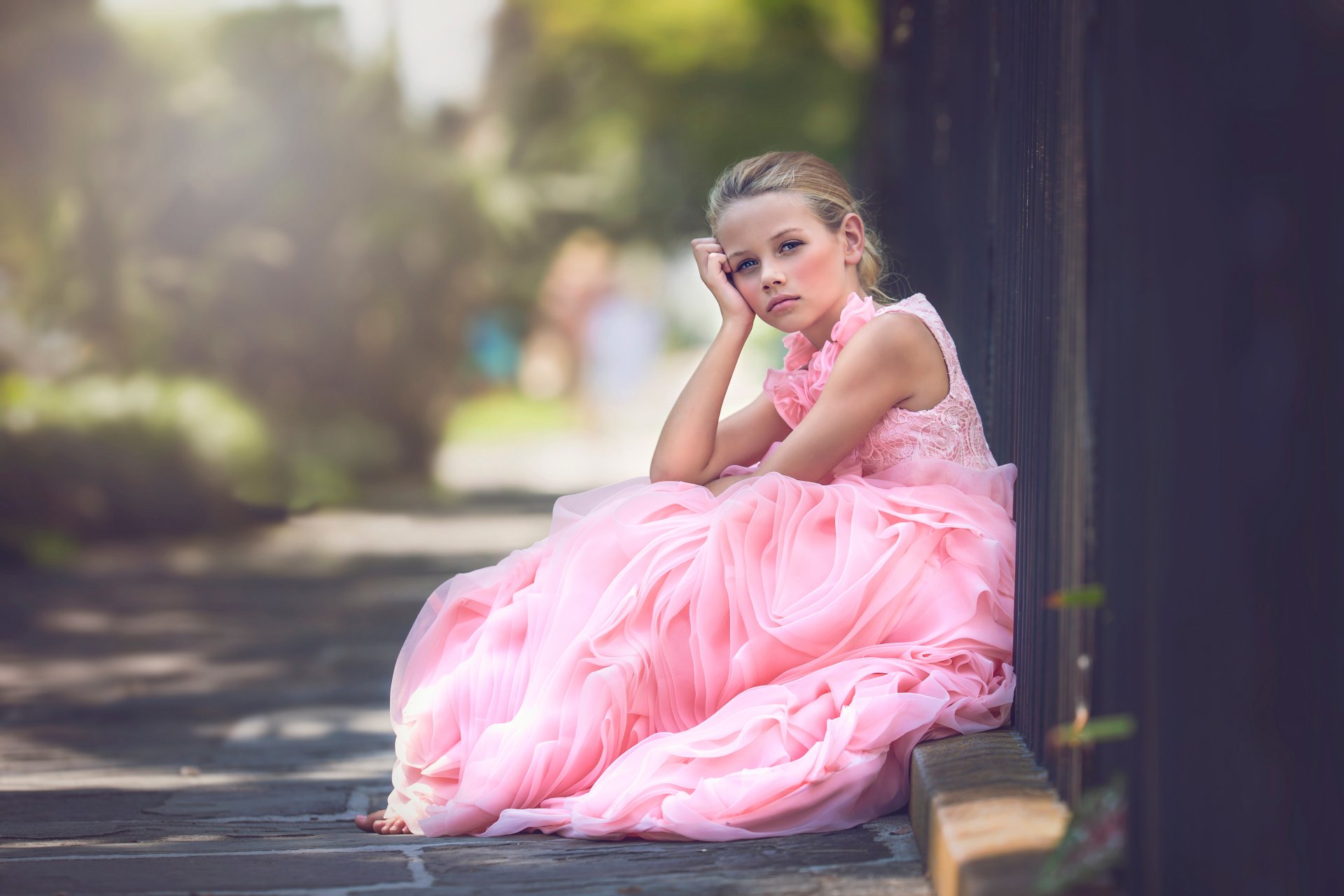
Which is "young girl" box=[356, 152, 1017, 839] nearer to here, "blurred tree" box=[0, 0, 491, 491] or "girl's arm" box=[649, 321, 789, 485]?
"girl's arm" box=[649, 321, 789, 485]

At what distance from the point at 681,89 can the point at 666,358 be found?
16.0 m

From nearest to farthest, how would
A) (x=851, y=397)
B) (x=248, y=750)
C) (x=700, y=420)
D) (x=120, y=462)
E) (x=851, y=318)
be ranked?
(x=851, y=397)
(x=851, y=318)
(x=700, y=420)
(x=248, y=750)
(x=120, y=462)

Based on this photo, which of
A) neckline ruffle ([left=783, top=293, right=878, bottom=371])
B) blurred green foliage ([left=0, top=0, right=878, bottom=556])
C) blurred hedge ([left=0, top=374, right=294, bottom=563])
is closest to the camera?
neckline ruffle ([left=783, top=293, right=878, bottom=371])

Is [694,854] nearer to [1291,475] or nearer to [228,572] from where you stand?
[1291,475]

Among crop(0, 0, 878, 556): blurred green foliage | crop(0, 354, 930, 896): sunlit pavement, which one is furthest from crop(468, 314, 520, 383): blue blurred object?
crop(0, 354, 930, 896): sunlit pavement

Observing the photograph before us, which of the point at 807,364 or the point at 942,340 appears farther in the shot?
the point at 807,364

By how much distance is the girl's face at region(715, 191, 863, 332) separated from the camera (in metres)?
3.24

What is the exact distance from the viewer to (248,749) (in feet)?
14.3

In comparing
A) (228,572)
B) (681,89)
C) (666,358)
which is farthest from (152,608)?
(666,358)

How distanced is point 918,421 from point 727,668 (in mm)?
701

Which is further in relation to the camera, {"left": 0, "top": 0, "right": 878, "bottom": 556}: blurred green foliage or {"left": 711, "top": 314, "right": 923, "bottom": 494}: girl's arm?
{"left": 0, "top": 0, "right": 878, "bottom": 556}: blurred green foliage

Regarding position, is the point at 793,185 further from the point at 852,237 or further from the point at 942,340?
the point at 942,340

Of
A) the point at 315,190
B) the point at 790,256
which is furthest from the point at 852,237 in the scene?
the point at 315,190

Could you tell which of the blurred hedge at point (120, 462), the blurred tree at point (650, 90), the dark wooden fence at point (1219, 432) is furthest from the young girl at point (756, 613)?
the blurred tree at point (650, 90)
